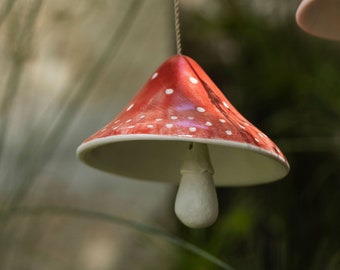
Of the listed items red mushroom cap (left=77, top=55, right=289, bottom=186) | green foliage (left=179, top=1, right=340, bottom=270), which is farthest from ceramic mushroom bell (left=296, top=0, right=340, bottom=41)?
green foliage (left=179, top=1, right=340, bottom=270)

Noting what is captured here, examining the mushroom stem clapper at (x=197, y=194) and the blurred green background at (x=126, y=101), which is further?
the blurred green background at (x=126, y=101)

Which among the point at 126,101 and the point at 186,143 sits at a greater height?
the point at 126,101

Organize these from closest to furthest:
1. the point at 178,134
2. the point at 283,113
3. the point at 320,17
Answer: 1. the point at 178,134
2. the point at 320,17
3. the point at 283,113

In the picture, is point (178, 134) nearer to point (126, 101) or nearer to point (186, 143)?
point (186, 143)

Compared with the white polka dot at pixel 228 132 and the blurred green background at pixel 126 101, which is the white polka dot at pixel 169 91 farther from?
the blurred green background at pixel 126 101

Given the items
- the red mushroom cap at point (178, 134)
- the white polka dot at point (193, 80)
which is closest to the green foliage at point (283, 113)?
the red mushroom cap at point (178, 134)

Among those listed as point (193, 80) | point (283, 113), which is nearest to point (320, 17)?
point (193, 80)

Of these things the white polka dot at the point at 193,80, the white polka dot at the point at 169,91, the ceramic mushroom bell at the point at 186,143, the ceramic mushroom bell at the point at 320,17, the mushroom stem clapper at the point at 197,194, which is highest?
the ceramic mushroom bell at the point at 320,17

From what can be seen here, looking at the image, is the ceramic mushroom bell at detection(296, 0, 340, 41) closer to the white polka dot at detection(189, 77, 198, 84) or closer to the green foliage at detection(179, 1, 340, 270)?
the white polka dot at detection(189, 77, 198, 84)
